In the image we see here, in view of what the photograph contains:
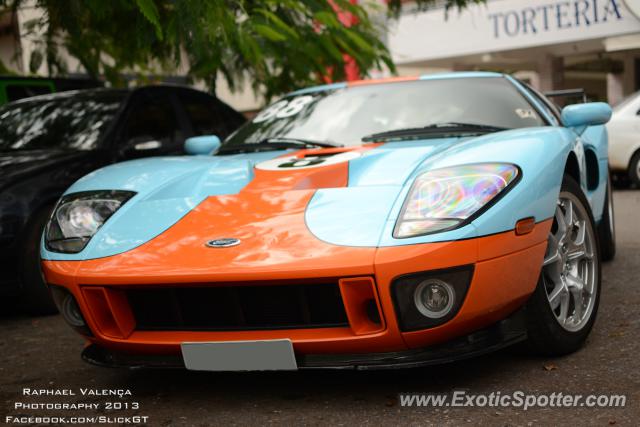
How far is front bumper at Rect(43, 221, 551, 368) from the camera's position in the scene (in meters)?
2.76

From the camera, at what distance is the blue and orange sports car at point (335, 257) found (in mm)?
2807

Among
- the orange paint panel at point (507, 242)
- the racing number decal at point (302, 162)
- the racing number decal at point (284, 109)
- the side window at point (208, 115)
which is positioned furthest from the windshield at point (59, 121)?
the orange paint panel at point (507, 242)

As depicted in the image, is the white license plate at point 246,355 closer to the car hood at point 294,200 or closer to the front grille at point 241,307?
the front grille at point 241,307

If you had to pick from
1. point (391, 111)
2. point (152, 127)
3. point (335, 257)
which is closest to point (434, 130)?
point (391, 111)

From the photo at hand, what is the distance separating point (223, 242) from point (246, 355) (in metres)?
0.40

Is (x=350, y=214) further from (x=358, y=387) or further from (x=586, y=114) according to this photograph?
(x=586, y=114)

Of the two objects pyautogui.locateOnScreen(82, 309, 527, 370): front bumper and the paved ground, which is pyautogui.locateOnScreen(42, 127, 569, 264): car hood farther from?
the paved ground

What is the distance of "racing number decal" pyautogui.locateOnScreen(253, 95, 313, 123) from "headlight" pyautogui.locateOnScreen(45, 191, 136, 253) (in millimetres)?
1290

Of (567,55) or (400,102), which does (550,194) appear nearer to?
Result: (400,102)

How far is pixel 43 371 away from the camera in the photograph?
3740mm

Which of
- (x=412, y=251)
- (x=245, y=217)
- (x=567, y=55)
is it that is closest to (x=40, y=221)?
(x=245, y=217)

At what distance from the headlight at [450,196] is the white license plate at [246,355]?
1.74ft

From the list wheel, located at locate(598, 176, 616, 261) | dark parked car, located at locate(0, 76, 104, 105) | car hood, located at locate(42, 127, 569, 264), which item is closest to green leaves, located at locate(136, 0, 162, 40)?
car hood, located at locate(42, 127, 569, 264)

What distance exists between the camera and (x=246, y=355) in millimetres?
2852
